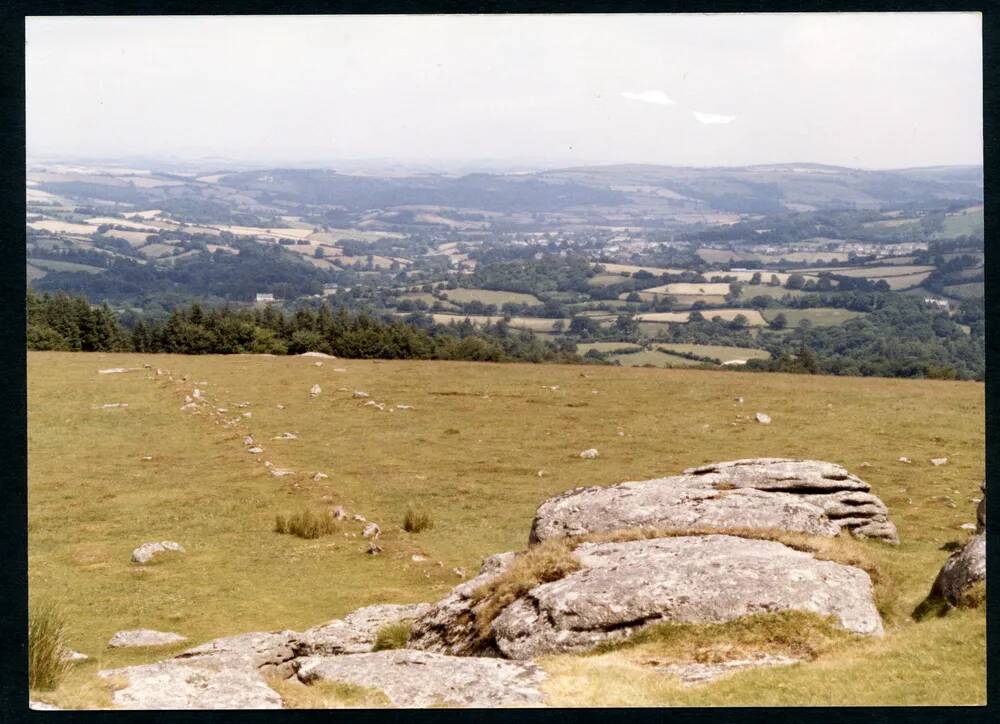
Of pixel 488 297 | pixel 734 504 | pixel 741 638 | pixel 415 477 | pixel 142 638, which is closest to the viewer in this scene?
pixel 741 638

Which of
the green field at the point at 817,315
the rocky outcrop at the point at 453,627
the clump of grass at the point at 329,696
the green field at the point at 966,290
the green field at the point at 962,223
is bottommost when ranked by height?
the green field at the point at 817,315

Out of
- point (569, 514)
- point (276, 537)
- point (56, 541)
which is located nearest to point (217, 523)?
point (276, 537)

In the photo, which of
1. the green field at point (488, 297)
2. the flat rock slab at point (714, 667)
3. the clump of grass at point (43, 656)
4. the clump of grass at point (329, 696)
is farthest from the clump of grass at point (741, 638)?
the green field at point (488, 297)

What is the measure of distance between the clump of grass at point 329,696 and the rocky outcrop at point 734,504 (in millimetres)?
7280

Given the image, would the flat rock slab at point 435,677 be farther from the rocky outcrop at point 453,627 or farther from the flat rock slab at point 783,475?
the flat rock slab at point 783,475

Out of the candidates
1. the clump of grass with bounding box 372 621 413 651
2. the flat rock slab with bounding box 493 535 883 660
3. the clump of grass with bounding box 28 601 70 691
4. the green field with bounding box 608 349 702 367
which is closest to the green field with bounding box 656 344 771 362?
the green field with bounding box 608 349 702 367

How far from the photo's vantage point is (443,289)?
521ft

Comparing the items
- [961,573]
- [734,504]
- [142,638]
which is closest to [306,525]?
[142,638]

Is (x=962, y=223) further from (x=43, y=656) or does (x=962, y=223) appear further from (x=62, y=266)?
(x=62, y=266)

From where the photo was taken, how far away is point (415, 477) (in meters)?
35.8

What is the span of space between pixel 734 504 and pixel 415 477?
1806 cm

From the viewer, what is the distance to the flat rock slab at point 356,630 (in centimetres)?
1775

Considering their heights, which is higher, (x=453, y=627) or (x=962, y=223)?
(x=962, y=223)

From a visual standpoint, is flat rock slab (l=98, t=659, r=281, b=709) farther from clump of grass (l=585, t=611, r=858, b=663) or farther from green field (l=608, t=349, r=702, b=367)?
green field (l=608, t=349, r=702, b=367)
